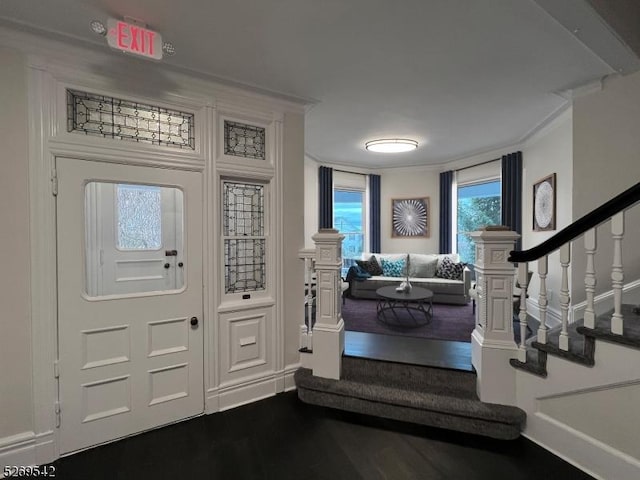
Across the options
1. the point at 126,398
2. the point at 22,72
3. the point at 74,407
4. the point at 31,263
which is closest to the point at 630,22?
the point at 22,72

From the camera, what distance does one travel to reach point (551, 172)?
145 inches

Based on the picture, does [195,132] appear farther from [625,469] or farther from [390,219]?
[390,219]

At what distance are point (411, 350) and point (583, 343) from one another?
1270 millimetres


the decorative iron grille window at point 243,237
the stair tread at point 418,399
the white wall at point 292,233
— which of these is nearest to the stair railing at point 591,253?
the stair tread at point 418,399

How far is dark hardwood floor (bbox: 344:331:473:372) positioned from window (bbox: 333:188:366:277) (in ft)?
10.2

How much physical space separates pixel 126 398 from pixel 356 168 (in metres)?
5.43

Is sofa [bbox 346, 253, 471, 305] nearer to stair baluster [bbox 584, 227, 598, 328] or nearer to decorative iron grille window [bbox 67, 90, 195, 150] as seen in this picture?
stair baluster [bbox 584, 227, 598, 328]

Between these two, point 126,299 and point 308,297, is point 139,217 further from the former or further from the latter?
point 308,297

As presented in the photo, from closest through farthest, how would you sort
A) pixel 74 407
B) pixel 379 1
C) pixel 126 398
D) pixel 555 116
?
pixel 379 1 → pixel 74 407 → pixel 126 398 → pixel 555 116

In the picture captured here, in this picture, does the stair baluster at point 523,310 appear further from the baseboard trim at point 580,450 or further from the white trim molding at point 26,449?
the white trim molding at point 26,449

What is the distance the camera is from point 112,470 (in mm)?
1821

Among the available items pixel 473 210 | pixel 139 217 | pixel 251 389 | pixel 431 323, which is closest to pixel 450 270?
pixel 473 210

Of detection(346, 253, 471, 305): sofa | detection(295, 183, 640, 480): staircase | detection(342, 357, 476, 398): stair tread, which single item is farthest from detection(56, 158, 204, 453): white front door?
detection(346, 253, 471, 305): sofa

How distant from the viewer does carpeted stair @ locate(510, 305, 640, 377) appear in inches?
66.0
